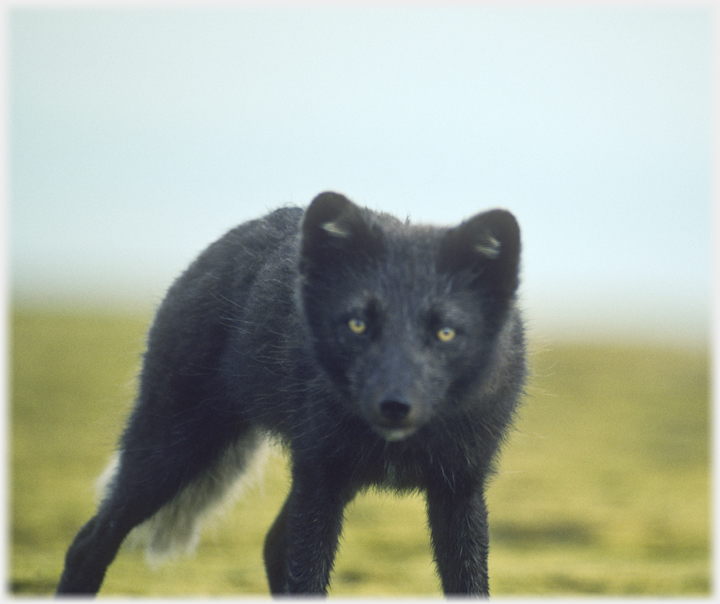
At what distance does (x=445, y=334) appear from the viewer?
3086mm

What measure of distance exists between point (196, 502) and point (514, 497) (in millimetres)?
8800

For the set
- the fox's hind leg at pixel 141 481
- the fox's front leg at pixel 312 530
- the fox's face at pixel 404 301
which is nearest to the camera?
the fox's face at pixel 404 301

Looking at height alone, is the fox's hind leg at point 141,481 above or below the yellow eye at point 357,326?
below

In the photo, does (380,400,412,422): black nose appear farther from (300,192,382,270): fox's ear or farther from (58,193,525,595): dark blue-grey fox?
(300,192,382,270): fox's ear

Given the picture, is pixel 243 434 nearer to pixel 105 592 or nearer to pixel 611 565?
pixel 105 592

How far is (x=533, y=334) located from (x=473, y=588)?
55.4 inches

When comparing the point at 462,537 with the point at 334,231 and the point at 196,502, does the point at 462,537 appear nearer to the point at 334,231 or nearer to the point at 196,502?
the point at 334,231

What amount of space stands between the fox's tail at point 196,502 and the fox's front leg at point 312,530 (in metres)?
1.15

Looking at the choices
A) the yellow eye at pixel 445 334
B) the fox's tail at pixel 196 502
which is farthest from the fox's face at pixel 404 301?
the fox's tail at pixel 196 502

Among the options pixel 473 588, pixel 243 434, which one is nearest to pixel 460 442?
pixel 473 588

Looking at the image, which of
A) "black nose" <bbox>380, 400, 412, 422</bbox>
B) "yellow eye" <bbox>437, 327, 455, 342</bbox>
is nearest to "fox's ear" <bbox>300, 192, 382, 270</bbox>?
"yellow eye" <bbox>437, 327, 455, 342</bbox>

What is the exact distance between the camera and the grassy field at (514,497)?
609 centimetres

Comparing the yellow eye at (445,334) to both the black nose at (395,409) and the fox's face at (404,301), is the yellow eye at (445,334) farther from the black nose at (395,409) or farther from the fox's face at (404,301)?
the black nose at (395,409)

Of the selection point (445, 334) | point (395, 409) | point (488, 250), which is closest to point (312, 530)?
point (395, 409)
